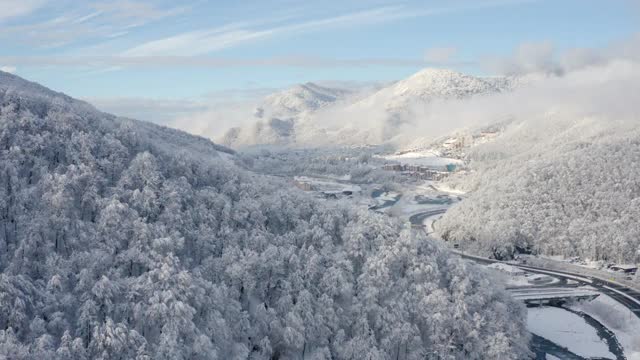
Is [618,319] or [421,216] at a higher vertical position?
[618,319]

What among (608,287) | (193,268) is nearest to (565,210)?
(608,287)

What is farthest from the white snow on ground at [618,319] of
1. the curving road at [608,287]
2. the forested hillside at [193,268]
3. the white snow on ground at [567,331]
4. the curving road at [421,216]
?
the curving road at [421,216]

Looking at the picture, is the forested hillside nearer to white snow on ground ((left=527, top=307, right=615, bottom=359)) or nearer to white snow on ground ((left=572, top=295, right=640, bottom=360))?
Result: white snow on ground ((left=527, top=307, right=615, bottom=359))

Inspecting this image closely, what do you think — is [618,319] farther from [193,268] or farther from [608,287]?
[193,268]

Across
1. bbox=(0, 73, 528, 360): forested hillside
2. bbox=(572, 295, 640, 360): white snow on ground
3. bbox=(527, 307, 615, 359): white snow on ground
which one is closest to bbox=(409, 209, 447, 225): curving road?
bbox=(572, 295, 640, 360): white snow on ground

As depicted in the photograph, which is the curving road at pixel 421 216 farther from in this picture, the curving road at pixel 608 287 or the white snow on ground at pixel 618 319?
the white snow on ground at pixel 618 319

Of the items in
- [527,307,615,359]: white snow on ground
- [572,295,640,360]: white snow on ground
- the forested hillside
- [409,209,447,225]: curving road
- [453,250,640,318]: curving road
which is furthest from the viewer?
[409,209,447,225]: curving road
